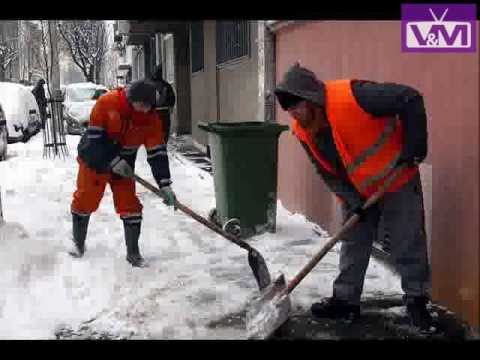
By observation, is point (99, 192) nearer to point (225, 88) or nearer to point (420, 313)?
point (420, 313)

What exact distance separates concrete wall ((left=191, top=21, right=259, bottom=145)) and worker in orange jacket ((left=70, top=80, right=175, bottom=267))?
3.14 meters

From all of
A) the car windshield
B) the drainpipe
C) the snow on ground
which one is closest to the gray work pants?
the snow on ground

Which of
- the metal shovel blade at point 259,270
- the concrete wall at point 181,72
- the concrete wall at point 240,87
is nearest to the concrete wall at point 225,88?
the concrete wall at point 240,87

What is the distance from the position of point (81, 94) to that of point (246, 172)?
1561 cm

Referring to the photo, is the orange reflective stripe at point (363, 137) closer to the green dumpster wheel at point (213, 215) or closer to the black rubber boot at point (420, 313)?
the black rubber boot at point (420, 313)

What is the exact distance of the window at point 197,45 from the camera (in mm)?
12812

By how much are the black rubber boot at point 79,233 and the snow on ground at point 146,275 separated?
87 mm

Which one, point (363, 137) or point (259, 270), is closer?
point (363, 137)

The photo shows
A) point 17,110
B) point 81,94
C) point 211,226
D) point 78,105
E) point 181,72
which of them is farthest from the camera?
point 81,94

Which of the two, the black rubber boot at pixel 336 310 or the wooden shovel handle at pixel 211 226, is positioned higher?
the wooden shovel handle at pixel 211 226

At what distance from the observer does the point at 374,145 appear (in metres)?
3.26

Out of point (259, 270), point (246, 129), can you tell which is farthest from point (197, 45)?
point (259, 270)

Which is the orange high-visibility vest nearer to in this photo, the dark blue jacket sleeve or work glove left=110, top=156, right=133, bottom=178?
the dark blue jacket sleeve

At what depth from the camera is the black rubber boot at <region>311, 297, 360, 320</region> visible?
12.0 ft
